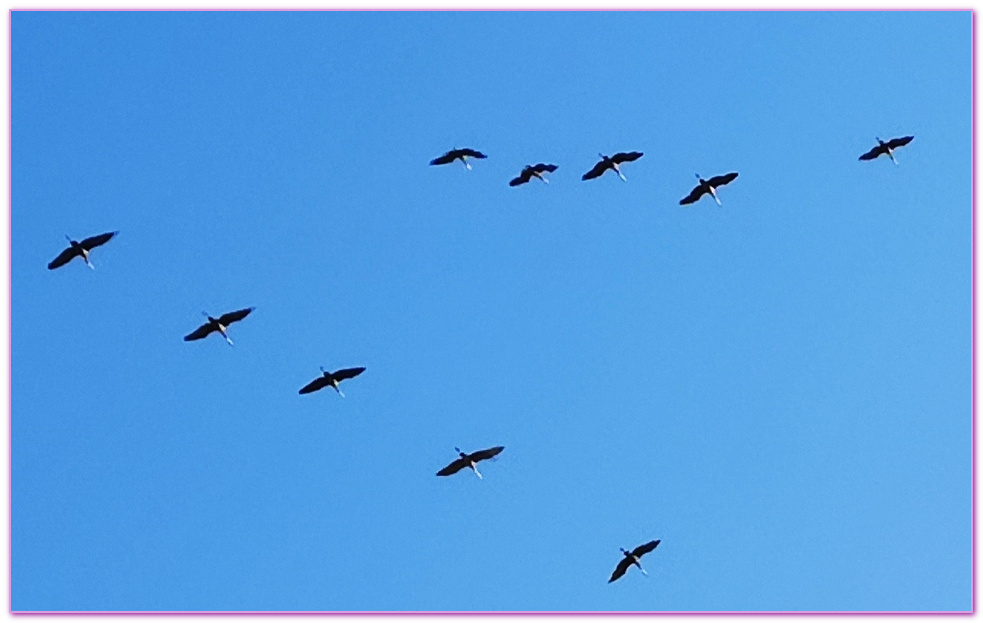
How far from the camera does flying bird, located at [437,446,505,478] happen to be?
62.8 m

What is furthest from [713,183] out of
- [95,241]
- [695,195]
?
[95,241]

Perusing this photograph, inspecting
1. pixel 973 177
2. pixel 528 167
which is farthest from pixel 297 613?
pixel 973 177

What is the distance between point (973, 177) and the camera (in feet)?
203

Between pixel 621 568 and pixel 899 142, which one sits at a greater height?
pixel 899 142

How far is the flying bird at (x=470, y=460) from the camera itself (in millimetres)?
62812

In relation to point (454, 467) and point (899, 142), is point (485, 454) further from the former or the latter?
point (899, 142)

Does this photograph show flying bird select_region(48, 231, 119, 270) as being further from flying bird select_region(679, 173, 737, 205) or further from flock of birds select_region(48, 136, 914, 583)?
flying bird select_region(679, 173, 737, 205)

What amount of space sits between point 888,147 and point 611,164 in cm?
979

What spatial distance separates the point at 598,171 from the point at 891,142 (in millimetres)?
10327

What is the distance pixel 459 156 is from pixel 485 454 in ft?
34.9

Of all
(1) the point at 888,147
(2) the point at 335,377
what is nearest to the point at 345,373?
(2) the point at 335,377

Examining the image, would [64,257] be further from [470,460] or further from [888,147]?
[888,147]

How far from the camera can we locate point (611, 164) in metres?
65.3

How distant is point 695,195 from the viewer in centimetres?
6588
